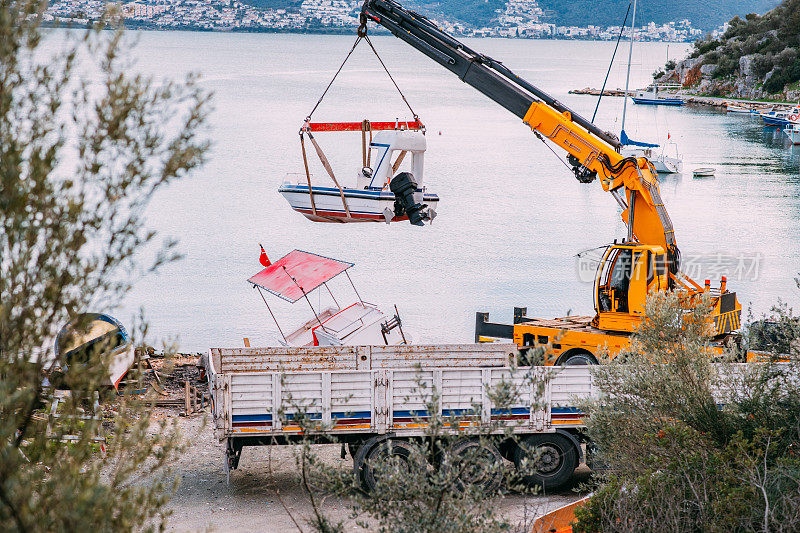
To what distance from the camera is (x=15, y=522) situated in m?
4.62

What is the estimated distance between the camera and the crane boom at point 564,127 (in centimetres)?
1574

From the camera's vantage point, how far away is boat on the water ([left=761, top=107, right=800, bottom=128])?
239 ft

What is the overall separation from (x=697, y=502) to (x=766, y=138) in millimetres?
73135

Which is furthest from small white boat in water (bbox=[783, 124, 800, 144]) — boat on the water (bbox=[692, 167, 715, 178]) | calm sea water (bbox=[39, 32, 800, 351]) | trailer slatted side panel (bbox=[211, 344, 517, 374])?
trailer slatted side panel (bbox=[211, 344, 517, 374])

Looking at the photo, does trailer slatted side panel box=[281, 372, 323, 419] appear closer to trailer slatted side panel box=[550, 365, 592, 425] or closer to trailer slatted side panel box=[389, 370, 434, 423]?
trailer slatted side panel box=[389, 370, 434, 423]

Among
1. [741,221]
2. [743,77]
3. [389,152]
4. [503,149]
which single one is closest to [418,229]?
[741,221]

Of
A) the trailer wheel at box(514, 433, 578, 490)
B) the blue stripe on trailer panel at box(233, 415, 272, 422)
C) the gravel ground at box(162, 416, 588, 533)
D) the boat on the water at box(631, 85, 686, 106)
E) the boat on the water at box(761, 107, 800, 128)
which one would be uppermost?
the boat on the water at box(631, 85, 686, 106)

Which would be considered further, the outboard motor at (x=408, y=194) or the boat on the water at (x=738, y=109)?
the boat on the water at (x=738, y=109)

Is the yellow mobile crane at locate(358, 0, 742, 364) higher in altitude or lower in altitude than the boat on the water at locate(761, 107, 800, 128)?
lower

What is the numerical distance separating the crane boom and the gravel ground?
4.98 meters

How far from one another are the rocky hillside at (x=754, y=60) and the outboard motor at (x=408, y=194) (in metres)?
78.2

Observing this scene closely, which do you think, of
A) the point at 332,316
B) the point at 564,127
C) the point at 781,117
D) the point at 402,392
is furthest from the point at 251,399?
the point at 781,117

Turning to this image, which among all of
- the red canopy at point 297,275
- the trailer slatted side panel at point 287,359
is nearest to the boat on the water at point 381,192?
the red canopy at point 297,275

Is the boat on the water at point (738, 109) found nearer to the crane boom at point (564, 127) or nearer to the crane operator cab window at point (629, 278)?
the crane boom at point (564, 127)
